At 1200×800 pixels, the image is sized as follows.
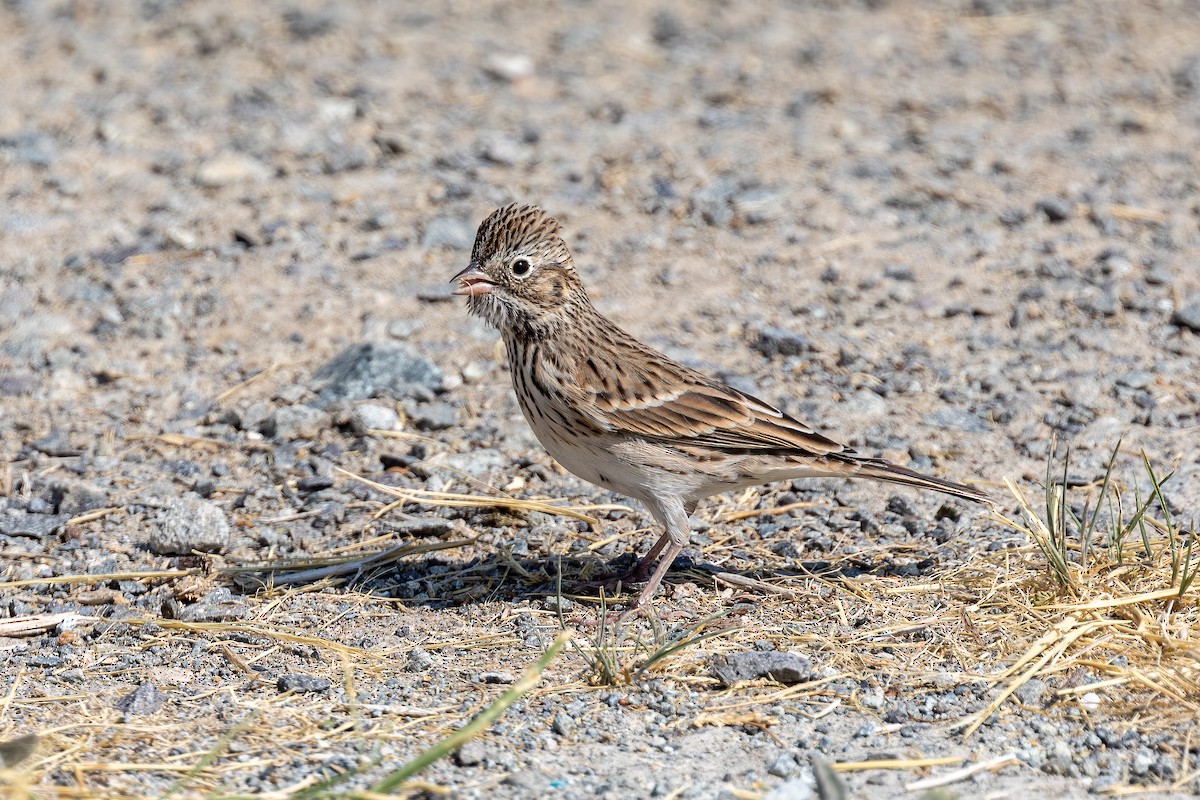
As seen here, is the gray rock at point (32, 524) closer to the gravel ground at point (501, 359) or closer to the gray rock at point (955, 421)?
the gravel ground at point (501, 359)

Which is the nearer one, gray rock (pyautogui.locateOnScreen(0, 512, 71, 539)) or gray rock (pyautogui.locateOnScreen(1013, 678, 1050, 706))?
gray rock (pyautogui.locateOnScreen(1013, 678, 1050, 706))

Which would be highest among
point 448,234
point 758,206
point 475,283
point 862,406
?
point 475,283

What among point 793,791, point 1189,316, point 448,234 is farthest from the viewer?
point 448,234

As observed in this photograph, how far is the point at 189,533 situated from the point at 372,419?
131cm

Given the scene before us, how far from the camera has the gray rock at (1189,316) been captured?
315 inches

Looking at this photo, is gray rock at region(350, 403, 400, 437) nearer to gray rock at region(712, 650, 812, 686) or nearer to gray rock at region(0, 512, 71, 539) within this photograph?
gray rock at region(0, 512, 71, 539)

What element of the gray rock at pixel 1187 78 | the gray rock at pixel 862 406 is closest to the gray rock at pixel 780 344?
the gray rock at pixel 862 406

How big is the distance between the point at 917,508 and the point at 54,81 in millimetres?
7695

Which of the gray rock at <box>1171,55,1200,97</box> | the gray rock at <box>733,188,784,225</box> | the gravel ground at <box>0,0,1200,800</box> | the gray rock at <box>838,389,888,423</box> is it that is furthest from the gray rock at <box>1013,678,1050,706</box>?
the gray rock at <box>1171,55,1200,97</box>

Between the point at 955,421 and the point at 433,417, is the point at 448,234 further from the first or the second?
the point at 955,421

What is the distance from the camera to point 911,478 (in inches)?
226

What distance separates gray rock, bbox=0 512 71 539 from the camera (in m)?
6.29

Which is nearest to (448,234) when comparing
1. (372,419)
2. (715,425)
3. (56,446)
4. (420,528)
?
(372,419)

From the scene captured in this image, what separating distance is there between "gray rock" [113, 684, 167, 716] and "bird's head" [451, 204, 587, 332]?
6.50ft
